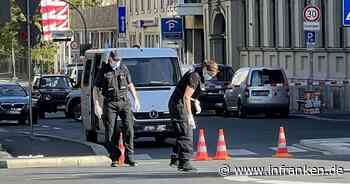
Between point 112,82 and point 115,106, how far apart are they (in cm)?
42

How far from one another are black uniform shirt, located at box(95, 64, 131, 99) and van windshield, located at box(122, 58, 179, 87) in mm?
5674

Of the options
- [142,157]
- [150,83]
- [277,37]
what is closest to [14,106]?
[150,83]

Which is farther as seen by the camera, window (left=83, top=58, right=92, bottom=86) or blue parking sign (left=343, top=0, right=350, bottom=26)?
window (left=83, top=58, right=92, bottom=86)

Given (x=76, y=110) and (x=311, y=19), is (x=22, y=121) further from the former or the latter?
(x=311, y=19)

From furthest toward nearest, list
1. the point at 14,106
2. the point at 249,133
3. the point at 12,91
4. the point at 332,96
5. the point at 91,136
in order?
the point at 332,96 → the point at 12,91 → the point at 14,106 → the point at 249,133 → the point at 91,136

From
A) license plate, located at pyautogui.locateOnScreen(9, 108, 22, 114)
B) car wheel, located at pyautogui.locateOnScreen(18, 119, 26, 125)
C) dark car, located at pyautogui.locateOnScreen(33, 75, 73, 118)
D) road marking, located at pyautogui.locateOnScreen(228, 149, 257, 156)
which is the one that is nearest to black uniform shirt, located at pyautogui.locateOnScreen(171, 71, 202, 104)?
road marking, located at pyautogui.locateOnScreen(228, 149, 257, 156)

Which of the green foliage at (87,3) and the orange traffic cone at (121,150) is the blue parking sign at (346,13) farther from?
the green foliage at (87,3)

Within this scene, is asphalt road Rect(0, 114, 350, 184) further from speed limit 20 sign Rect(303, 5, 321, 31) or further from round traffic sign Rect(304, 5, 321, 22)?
round traffic sign Rect(304, 5, 321, 22)

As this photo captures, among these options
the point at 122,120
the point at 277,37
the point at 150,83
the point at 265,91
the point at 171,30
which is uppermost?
the point at 171,30

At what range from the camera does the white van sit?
22.8 meters

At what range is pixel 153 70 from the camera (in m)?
23.5

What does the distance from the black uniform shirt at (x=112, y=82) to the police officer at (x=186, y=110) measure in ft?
4.84

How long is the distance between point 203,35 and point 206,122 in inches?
1070

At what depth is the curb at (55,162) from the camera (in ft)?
61.5
